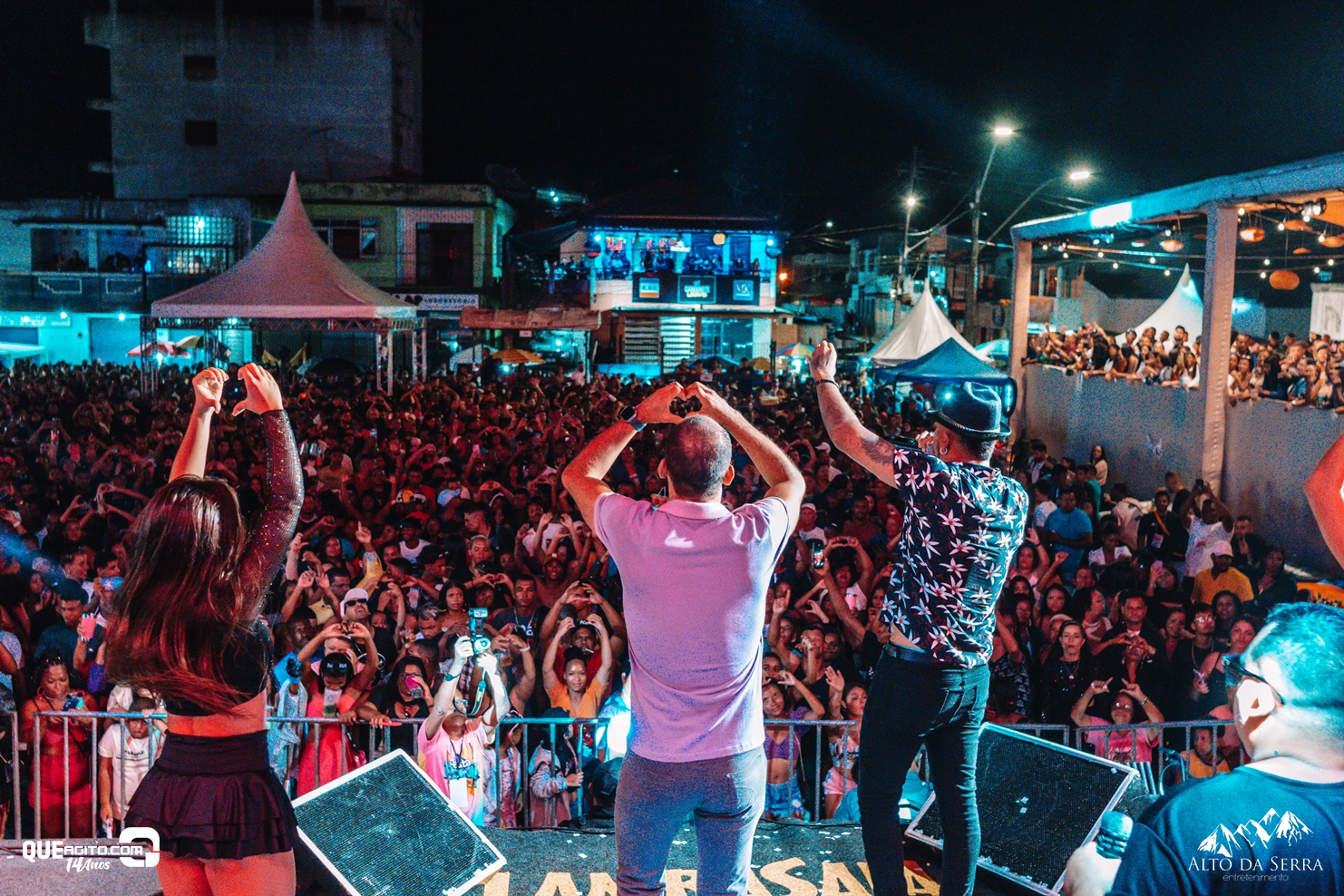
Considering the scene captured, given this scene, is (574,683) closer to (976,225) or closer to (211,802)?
(211,802)

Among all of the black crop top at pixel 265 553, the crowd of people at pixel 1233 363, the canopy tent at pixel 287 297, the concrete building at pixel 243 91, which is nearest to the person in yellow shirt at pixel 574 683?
the black crop top at pixel 265 553

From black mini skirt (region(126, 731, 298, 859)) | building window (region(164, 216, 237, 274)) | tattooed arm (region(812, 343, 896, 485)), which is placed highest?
building window (region(164, 216, 237, 274))

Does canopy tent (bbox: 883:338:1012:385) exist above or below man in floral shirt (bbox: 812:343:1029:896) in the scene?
above

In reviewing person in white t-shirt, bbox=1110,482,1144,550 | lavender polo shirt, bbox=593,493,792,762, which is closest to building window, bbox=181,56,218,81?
person in white t-shirt, bbox=1110,482,1144,550

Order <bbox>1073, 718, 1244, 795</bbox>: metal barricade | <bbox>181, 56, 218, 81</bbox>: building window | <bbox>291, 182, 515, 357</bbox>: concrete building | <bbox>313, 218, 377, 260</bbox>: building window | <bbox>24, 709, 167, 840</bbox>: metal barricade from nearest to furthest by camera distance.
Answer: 1. <bbox>24, 709, 167, 840</bbox>: metal barricade
2. <bbox>1073, 718, 1244, 795</bbox>: metal barricade
3. <bbox>291, 182, 515, 357</bbox>: concrete building
4. <bbox>313, 218, 377, 260</bbox>: building window
5. <bbox>181, 56, 218, 81</bbox>: building window

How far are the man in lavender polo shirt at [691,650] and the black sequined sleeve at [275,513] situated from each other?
74 centimetres

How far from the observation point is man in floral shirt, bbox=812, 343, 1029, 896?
2.97 metres

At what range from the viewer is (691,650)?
105 inches

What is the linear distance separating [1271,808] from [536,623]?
15.4 feet

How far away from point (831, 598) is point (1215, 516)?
14.2 ft

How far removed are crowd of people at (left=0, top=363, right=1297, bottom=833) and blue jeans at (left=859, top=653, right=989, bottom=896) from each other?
0.24 metres

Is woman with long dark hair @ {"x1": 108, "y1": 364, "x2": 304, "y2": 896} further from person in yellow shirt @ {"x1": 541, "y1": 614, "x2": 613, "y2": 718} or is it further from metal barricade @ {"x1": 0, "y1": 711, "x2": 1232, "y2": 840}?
person in yellow shirt @ {"x1": 541, "y1": 614, "x2": 613, "y2": 718}

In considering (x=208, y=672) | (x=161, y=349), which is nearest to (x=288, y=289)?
(x=161, y=349)

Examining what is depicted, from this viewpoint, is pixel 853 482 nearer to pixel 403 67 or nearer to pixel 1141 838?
pixel 1141 838
